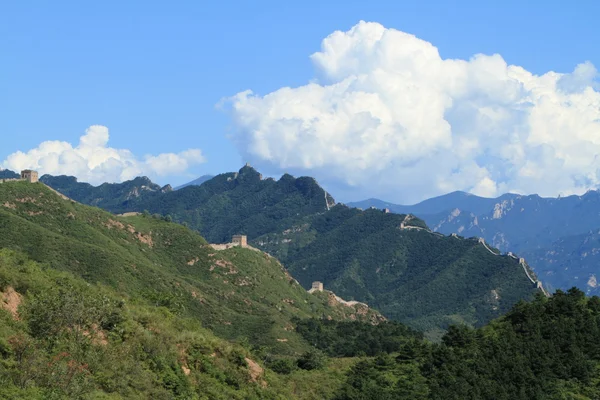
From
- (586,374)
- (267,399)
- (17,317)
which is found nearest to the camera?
(17,317)

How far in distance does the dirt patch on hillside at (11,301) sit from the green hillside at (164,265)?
108 ft

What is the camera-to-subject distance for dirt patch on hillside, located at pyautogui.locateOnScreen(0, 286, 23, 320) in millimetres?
35406

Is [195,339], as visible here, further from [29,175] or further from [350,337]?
[29,175]

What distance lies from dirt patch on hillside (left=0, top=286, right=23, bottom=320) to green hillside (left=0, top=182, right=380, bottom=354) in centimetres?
3290

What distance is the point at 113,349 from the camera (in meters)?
36.5

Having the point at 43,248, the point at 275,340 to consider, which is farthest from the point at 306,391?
the point at 43,248

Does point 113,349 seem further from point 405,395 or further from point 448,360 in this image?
point 448,360

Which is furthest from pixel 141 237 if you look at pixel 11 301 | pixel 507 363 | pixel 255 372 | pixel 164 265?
pixel 11 301

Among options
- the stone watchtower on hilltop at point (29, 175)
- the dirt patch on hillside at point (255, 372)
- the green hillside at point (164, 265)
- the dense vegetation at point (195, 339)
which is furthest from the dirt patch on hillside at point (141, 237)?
the dirt patch on hillside at point (255, 372)

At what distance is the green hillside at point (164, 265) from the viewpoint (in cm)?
9050

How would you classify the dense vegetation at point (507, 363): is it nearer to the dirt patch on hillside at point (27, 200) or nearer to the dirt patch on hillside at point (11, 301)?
the dirt patch on hillside at point (11, 301)

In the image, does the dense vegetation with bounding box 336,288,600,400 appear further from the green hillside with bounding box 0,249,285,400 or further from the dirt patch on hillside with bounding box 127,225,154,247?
the dirt patch on hillside with bounding box 127,225,154,247

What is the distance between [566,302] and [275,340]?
42895mm

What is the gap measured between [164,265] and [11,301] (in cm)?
8228
